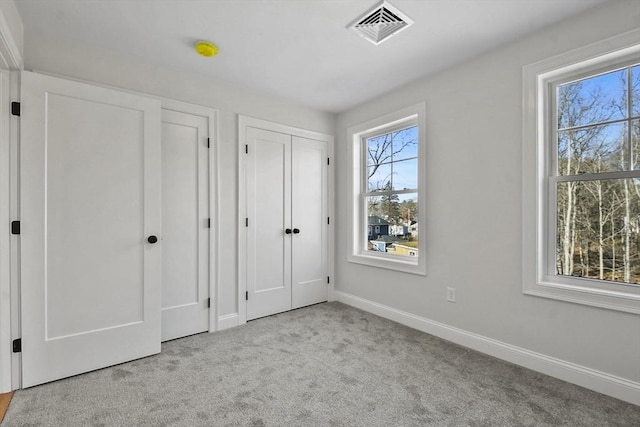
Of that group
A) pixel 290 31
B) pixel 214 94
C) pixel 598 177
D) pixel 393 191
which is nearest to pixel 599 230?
pixel 598 177

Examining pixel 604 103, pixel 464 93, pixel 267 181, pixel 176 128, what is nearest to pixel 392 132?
pixel 464 93

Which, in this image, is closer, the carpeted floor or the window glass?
the carpeted floor

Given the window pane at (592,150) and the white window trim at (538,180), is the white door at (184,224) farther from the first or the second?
the window pane at (592,150)

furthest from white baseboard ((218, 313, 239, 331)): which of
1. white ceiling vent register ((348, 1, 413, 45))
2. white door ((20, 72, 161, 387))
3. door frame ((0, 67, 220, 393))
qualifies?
white ceiling vent register ((348, 1, 413, 45))

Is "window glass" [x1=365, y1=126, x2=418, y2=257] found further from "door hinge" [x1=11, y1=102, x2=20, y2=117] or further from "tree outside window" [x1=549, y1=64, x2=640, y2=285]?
"door hinge" [x1=11, y1=102, x2=20, y2=117]

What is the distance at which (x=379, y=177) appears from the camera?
3.57 metres

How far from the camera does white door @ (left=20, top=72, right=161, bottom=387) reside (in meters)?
1.99

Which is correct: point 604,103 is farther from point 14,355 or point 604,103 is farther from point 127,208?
point 14,355

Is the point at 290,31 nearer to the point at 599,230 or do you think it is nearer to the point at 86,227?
the point at 86,227

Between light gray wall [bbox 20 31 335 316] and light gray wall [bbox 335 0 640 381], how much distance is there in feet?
4.56

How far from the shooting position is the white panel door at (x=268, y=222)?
320 cm

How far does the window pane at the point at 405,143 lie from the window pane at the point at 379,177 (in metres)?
0.18

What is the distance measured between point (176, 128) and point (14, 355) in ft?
6.52

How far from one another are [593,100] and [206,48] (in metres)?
2.84
